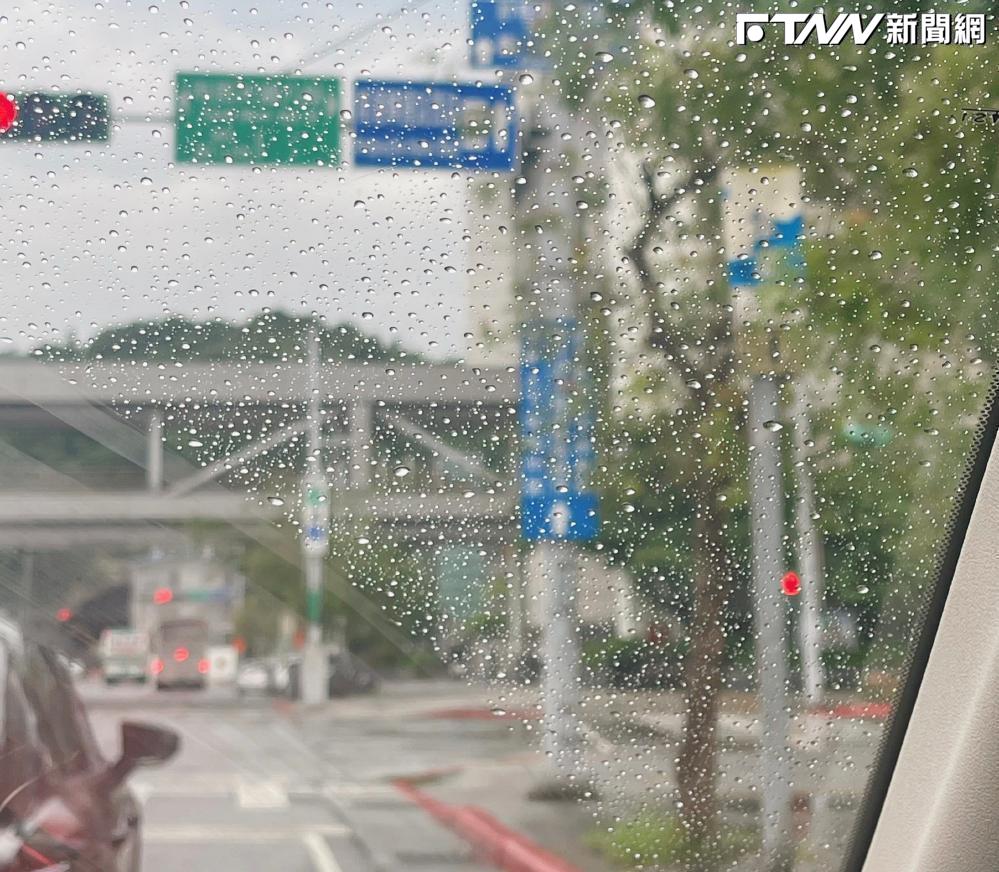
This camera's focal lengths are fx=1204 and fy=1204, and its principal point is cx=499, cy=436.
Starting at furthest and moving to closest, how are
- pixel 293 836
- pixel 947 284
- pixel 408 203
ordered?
pixel 947 284 < pixel 408 203 < pixel 293 836

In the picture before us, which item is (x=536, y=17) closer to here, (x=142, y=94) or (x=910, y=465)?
(x=142, y=94)

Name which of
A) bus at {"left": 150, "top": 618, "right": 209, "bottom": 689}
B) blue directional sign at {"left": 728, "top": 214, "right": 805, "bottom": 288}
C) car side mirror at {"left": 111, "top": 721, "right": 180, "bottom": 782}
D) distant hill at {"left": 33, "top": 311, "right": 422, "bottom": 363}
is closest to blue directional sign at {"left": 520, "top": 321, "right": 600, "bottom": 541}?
distant hill at {"left": 33, "top": 311, "right": 422, "bottom": 363}

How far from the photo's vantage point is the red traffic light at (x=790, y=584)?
2207 mm

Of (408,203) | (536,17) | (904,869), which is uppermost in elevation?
(536,17)

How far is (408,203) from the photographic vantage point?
83.5 inches

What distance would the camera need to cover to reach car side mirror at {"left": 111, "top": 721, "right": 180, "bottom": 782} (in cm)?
193

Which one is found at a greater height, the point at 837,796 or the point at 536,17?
the point at 536,17

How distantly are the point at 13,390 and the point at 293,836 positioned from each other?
87cm

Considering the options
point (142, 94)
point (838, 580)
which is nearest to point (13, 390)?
point (142, 94)

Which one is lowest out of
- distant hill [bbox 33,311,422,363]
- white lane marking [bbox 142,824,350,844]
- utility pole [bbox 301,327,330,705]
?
white lane marking [bbox 142,824,350,844]

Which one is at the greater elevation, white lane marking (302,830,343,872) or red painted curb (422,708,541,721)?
red painted curb (422,708,541,721)

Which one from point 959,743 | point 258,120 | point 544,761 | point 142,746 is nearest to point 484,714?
point 544,761

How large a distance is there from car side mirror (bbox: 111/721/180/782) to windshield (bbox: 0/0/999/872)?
2 cm

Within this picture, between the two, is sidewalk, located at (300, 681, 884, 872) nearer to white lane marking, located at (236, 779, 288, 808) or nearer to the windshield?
the windshield
